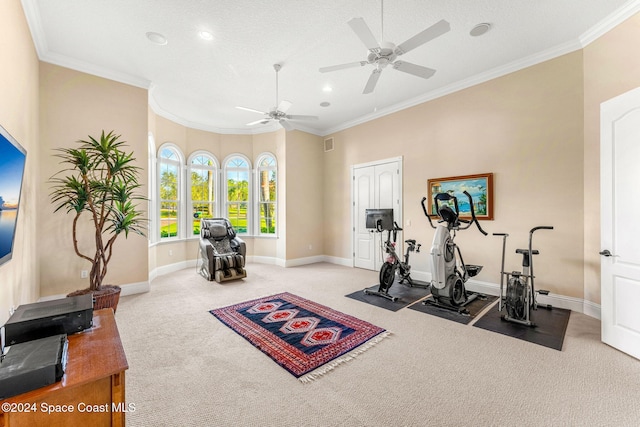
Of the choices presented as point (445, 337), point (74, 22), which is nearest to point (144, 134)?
point (74, 22)

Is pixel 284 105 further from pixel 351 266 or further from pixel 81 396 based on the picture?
pixel 351 266

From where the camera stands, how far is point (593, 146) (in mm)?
3373

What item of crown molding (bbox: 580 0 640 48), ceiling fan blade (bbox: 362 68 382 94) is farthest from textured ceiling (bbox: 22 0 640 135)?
ceiling fan blade (bbox: 362 68 382 94)

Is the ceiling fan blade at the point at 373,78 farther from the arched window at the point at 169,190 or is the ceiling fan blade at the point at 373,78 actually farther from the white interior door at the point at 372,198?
the arched window at the point at 169,190

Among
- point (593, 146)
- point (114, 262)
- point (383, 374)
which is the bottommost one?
point (383, 374)

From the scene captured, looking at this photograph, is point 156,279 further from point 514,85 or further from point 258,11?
point 514,85

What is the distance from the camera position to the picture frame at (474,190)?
4.28m

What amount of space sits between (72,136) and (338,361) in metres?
4.67

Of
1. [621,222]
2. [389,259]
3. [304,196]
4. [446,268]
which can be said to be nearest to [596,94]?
[621,222]

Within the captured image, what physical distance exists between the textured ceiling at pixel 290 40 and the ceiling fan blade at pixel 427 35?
0.67 meters

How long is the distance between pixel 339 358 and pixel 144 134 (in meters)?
4.55

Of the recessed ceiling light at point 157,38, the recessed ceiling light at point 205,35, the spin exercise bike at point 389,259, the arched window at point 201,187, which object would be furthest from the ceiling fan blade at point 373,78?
the arched window at point 201,187

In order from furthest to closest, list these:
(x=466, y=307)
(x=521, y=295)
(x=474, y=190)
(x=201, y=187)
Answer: (x=201, y=187), (x=474, y=190), (x=466, y=307), (x=521, y=295)

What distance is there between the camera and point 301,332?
9.95 feet
